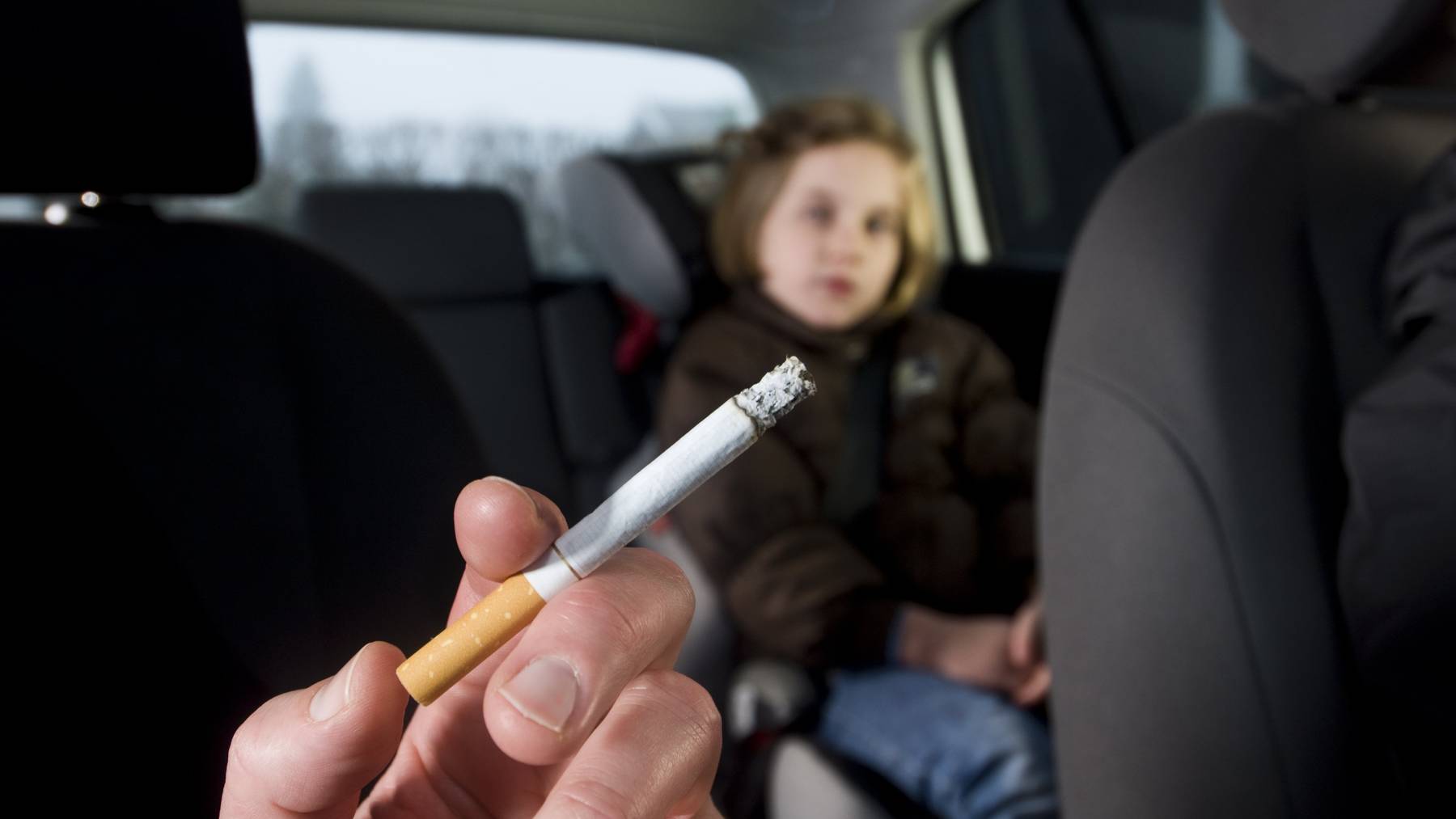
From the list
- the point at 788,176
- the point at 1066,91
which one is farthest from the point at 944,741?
the point at 1066,91

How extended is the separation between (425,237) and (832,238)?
2.57ft

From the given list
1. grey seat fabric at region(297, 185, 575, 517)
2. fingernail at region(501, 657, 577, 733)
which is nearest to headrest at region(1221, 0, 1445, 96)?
fingernail at region(501, 657, 577, 733)

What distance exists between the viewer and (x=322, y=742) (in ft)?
0.99

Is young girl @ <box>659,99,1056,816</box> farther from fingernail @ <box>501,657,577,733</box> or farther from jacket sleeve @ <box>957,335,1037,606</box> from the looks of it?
fingernail @ <box>501,657,577,733</box>

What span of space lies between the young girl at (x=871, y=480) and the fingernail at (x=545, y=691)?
72 centimetres

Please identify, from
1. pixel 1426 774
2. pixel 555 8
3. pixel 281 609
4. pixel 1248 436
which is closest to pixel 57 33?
pixel 281 609

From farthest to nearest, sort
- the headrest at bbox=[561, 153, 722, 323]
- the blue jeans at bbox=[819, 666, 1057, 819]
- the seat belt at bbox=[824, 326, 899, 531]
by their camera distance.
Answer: the headrest at bbox=[561, 153, 722, 323], the seat belt at bbox=[824, 326, 899, 531], the blue jeans at bbox=[819, 666, 1057, 819]

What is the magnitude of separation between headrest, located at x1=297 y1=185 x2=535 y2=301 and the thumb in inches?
53.1

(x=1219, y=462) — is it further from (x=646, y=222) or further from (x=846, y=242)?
(x=646, y=222)

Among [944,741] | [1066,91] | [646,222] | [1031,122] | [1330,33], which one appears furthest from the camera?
[1031,122]

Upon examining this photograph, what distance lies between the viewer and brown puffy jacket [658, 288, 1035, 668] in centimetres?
109

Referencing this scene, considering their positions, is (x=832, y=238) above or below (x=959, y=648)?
above

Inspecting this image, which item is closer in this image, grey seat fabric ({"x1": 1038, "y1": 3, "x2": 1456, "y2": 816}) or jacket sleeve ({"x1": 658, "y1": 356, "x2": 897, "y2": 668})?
grey seat fabric ({"x1": 1038, "y1": 3, "x2": 1456, "y2": 816})

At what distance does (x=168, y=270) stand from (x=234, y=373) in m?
0.08
